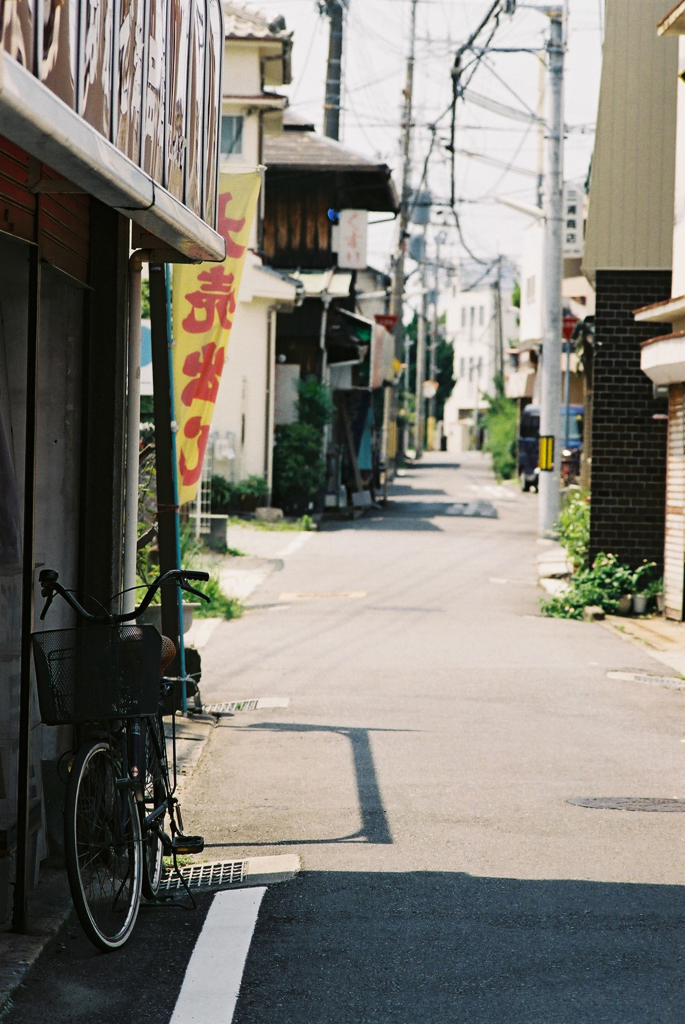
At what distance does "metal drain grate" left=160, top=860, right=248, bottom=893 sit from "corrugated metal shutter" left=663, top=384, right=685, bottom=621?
410 inches

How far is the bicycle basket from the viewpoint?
487 cm

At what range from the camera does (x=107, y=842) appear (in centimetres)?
506

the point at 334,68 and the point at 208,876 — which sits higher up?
the point at 334,68

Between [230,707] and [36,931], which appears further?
[230,707]

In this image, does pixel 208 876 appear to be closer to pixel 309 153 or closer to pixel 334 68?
pixel 309 153

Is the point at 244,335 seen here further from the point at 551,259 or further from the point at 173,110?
the point at 173,110

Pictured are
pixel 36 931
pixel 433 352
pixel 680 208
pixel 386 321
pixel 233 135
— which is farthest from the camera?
pixel 433 352

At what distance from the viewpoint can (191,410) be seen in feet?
31.1

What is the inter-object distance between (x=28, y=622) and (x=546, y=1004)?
2397mm

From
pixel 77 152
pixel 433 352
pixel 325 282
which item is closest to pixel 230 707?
pixel 77 152

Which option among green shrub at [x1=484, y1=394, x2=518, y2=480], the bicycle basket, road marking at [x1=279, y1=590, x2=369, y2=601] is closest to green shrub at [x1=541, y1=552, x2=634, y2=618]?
road marking at [x1=279, y1=590, x2=369, y2=601]

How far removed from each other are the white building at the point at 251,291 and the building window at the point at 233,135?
22mm

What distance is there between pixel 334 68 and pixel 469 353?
262 feet

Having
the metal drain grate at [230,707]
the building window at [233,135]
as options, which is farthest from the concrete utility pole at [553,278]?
the metal drain grate at [230,707]
